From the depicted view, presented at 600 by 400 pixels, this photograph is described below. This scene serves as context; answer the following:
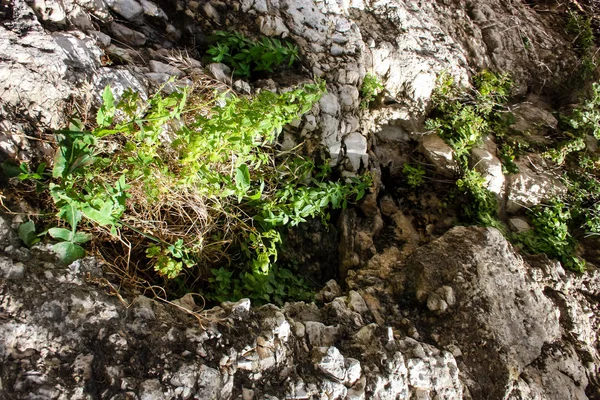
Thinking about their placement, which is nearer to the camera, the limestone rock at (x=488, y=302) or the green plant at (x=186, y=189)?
the green plant at (x=186, y=189)

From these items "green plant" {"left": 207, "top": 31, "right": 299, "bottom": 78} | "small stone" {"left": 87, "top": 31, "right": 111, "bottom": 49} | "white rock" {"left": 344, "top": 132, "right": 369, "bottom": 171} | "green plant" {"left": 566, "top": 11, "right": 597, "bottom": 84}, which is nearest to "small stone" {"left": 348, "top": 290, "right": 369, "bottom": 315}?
"white rock" {"left": 344, "top": 132, "right": 369, "bottom": 171}

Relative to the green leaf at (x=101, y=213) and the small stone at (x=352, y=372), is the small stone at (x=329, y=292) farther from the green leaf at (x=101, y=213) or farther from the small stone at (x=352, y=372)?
the green leaf at (x=101, y=213)

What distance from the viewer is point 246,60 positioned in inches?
133

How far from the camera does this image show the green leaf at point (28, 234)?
2.09 meters

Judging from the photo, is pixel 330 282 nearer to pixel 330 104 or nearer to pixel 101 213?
pixel 330 104

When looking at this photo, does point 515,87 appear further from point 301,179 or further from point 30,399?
point 30,399

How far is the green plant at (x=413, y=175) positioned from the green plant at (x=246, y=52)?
1.42 m

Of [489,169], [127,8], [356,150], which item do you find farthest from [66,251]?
[489,169]

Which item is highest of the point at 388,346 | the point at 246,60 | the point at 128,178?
the point at 246,60

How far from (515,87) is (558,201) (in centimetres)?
154

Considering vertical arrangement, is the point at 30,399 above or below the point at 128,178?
below

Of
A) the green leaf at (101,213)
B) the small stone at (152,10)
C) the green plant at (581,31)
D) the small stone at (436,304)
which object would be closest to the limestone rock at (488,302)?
the small stone at (436,304)

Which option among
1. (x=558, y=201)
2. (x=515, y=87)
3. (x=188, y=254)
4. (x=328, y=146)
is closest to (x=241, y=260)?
(x=188, y=254)

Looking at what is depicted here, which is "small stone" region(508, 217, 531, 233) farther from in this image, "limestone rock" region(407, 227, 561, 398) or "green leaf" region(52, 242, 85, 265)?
"green leaf" region(52, 242, 85, 265)
